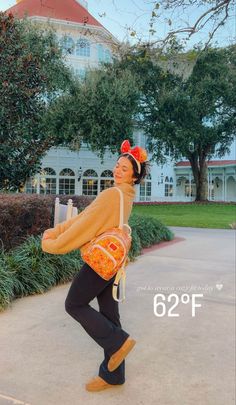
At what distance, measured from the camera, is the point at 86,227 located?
2.81 m

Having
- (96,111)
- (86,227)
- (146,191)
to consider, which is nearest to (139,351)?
(86,227)

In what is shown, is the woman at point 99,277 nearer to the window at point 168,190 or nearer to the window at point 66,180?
the window at point 66,180

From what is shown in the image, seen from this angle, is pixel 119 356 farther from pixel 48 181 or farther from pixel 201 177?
pixel 201 177

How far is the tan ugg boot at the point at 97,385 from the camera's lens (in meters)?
3.15

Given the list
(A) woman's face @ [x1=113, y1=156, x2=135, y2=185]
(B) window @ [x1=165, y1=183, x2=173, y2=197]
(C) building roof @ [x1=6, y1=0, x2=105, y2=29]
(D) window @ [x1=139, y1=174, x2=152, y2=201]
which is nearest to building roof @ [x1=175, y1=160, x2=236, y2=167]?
(B) window @ [x1=165, y1=183, x2=173, y2=197]

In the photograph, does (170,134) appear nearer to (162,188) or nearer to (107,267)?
(162,188)

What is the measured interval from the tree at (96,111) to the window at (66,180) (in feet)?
27.7

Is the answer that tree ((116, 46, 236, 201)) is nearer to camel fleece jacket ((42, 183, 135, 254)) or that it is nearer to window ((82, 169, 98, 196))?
window ((82, 169, 98, 196))

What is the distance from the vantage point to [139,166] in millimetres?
3090

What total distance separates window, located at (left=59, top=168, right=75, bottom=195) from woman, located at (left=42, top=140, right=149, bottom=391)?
31062mm

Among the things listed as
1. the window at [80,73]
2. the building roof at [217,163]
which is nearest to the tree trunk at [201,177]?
the building roof at [217,163]

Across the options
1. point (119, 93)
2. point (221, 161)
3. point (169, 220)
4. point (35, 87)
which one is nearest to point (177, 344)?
point (35, 87)

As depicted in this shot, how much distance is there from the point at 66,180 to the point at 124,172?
31.4 m

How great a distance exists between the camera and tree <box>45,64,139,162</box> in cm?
2403
